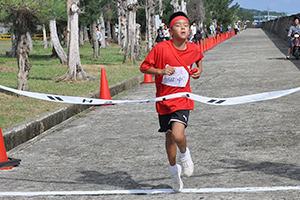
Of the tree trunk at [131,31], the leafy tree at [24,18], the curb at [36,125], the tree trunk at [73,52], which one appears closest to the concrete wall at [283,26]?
the tree trunk at [131,31]

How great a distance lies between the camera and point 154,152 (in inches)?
264

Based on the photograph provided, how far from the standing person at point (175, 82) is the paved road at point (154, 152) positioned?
1.12 ft

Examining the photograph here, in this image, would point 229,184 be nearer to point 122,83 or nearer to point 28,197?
point 28,197

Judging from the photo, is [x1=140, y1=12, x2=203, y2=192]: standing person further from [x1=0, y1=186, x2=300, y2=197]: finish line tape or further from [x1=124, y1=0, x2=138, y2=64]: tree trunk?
[x1=124, y1=0, x2=138, y2=64]: tree trunk

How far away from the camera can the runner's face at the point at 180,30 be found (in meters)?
4.92

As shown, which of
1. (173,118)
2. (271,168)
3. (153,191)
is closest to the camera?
(173,118)

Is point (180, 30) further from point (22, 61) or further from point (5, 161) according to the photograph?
point (22, 61)

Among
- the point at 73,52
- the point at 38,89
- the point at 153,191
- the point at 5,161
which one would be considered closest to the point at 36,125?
the point at 5,161

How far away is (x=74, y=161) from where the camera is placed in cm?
647

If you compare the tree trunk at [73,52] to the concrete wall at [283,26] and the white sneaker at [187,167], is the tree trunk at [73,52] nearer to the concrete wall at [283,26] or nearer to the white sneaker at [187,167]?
the white sneaker at [187,167]

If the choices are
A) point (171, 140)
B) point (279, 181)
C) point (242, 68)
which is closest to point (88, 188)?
point (171, 140)

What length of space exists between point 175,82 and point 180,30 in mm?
490

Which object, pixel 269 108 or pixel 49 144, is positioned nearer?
pixel 49 144

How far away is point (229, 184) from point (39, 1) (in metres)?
8.43
